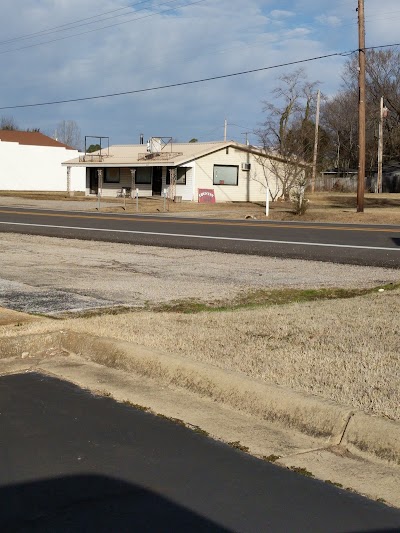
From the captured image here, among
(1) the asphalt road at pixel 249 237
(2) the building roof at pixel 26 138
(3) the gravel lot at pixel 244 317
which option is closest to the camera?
(3) the gravel lot at pixel 244 317

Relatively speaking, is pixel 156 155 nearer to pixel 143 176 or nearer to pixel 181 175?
pixel 181 175

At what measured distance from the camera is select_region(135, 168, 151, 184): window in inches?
2164

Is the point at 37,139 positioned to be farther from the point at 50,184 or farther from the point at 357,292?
the point at 357,292

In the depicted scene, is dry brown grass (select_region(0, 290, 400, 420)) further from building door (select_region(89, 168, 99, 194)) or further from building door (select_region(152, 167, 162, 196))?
building door (select_region(89, 168, 99, 194))

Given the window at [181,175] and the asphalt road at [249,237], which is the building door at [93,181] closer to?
the window at [181,175]

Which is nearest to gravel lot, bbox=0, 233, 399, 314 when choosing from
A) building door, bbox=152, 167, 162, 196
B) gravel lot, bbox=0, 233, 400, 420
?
gravel lot, bbox=0, 233, 400, 420

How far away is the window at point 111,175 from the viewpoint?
57188 mm

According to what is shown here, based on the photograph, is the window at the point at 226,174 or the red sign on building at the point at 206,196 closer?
the red sign on building at the point at 206,196

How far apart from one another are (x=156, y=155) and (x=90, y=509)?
1955 inches

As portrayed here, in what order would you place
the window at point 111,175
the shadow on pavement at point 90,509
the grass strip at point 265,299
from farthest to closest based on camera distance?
the window at point 111,175 → the grass strip at point 265,299 → the shadow on pavement at point 90,509

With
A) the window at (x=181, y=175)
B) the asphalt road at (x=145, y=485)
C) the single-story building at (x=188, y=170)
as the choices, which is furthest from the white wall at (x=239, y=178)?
the asphalt road at (x=145, y=485)

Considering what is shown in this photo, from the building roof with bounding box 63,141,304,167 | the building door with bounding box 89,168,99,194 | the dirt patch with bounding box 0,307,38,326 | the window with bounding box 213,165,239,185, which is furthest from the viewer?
the building door with bounding box 89,168,99,194

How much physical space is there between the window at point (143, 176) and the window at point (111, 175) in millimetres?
2277

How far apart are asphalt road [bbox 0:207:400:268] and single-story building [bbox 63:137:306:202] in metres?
24.2
